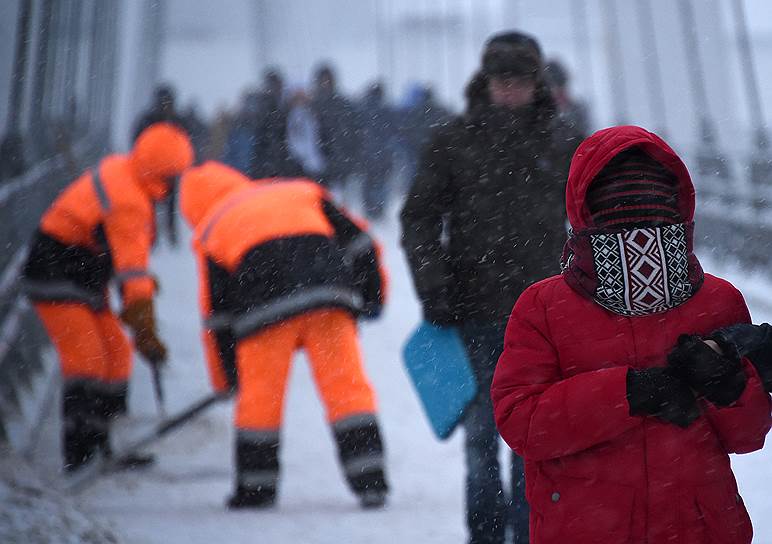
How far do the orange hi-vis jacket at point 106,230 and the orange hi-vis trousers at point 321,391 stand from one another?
0.96m

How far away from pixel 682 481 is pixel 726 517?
0.09 metres

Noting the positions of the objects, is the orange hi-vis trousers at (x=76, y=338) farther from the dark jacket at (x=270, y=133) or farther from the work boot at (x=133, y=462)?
the dark jacket at (x=270, y=133)

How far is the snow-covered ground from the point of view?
12.6 ft

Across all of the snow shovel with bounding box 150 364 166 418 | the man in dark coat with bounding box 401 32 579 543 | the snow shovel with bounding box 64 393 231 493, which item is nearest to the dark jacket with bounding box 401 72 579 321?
the man in dark coat with bounding box 401 32 579 543

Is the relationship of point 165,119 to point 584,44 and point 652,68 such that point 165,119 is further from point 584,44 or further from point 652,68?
point 584,44

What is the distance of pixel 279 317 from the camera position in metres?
4.12

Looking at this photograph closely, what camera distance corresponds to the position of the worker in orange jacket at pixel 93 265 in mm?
4930

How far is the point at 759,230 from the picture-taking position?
28.1ft

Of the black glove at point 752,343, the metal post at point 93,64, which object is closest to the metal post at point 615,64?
the metal post at point 93,64

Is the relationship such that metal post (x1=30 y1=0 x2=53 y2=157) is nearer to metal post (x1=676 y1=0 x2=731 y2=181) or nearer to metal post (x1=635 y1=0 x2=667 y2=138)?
metal post (x1=676 y1=0 x2=731 y2=181)

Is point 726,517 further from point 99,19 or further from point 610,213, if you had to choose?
point 99,19

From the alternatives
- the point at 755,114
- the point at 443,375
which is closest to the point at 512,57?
the point at 443,375

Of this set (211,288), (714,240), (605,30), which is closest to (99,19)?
(605,30)

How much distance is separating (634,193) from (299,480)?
124 inches
